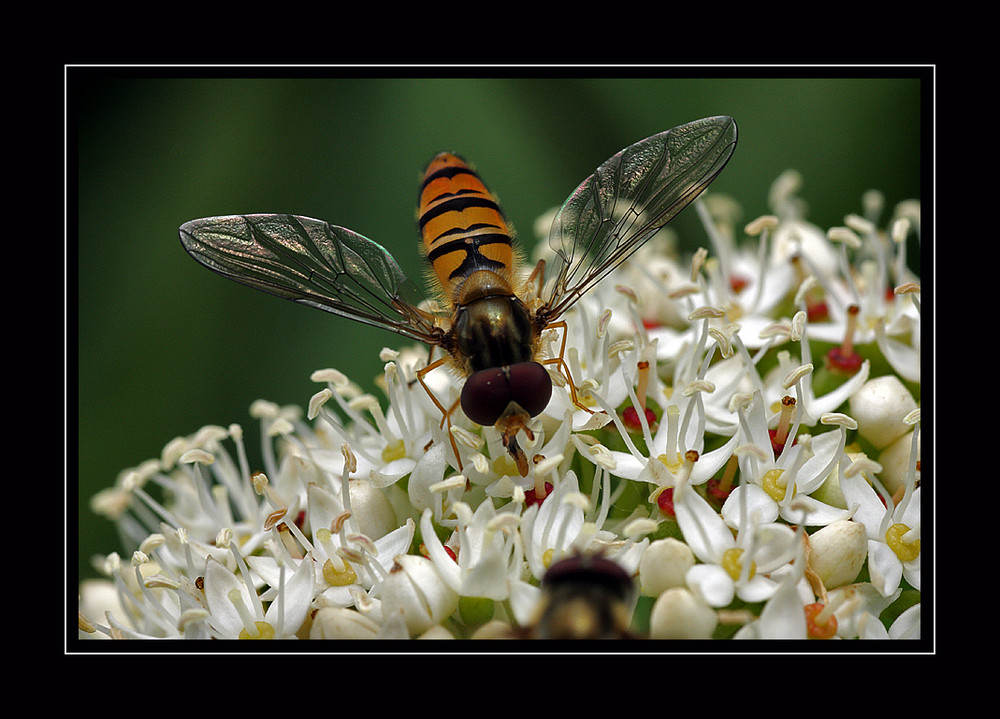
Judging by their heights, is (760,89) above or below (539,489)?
above

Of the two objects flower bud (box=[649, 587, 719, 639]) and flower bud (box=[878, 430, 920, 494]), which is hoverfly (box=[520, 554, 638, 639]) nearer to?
flower bud (box=[649, 587, 719, 639])

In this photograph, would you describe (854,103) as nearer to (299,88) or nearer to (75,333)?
(299,88)

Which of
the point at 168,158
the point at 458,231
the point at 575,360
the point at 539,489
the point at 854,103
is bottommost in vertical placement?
the point at 539,489

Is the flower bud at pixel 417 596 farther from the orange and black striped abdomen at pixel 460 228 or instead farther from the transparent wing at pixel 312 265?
the orange and black striped abdomen at pixel 460 228

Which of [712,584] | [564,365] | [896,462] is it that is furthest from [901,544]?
[564,365]

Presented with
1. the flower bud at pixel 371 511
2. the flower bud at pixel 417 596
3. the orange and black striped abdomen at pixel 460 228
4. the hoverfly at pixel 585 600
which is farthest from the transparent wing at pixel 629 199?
the hoverfly at pixel 585 600

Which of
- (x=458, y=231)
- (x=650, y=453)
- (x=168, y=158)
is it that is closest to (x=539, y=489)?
(x=650, y=453)

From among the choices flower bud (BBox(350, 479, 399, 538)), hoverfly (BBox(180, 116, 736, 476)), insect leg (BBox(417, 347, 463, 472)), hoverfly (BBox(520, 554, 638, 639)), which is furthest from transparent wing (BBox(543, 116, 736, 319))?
hoverfly (BBox(520, 554, 638, 639))
